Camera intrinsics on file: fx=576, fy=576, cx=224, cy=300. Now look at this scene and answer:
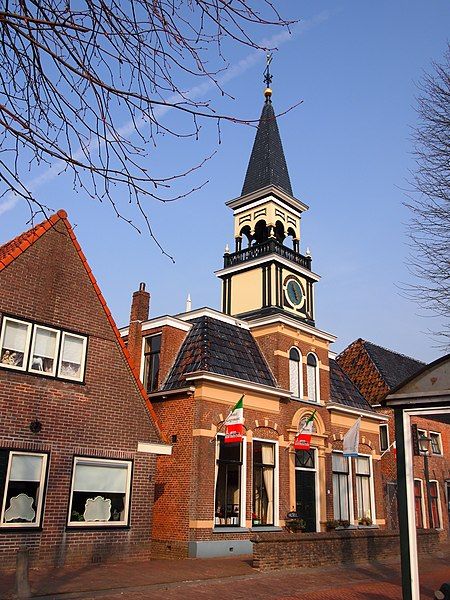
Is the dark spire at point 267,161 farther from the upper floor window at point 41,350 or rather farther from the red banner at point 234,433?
the upper floor window at point 41,350

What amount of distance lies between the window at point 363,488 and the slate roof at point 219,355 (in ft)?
23.3

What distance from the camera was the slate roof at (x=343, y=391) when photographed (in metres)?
26.6

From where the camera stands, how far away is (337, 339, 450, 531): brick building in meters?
31.8

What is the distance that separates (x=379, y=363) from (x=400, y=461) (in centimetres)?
2911

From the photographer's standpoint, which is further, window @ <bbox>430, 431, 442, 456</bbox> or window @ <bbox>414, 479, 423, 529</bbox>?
window @ <bbox>430, 431, 442, 456</bbox>

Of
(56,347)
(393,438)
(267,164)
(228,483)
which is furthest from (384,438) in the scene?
(56,347)

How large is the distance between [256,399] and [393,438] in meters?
13.2

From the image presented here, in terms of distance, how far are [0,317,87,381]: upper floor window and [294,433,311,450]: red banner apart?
398 inches

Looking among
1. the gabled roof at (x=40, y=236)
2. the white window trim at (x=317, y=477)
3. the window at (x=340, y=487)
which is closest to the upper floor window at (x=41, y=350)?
the gabled roof at (x=40, y=236)

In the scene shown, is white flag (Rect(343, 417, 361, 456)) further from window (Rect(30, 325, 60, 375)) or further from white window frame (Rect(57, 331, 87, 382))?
window (Rect(30, 325, 60, 375))

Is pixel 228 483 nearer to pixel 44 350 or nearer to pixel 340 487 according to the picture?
pixel 340 487

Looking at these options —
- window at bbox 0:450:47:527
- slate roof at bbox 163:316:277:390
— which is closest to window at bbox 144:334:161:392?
slate roof at bbox 163:316:277:390

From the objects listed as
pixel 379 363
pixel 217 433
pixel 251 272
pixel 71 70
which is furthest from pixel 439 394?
pixel 379 363

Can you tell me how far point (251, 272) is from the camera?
27.5 m
